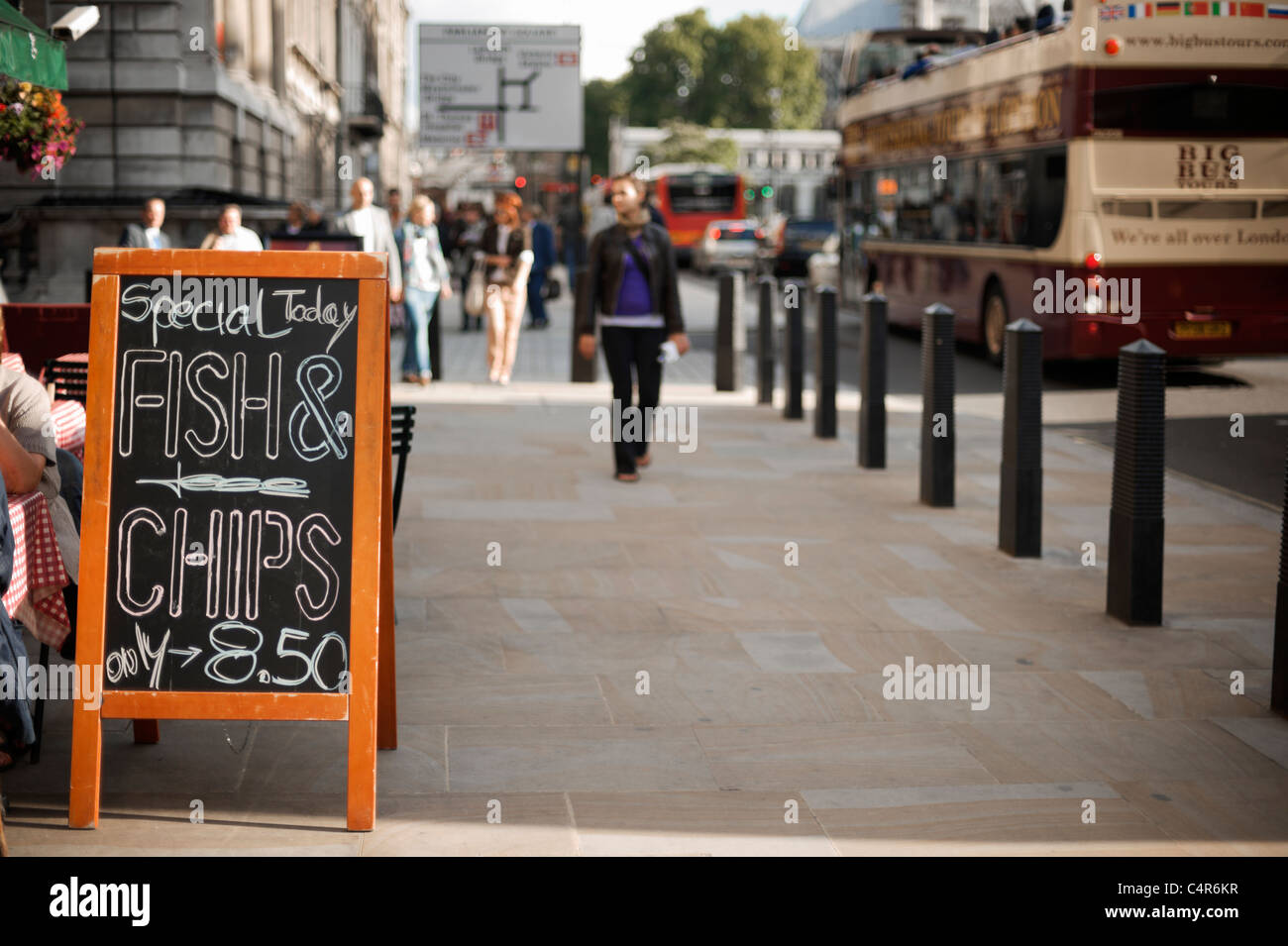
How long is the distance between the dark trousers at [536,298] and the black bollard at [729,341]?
7.24 metres

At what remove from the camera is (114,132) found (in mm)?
22312

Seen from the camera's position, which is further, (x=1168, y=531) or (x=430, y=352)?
(x=430, y=352)

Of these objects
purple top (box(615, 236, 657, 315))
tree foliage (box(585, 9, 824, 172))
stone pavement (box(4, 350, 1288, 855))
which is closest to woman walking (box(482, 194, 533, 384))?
purple top (box(615, 236, 657, 315))

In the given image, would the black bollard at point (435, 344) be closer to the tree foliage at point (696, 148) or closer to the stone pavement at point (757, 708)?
the stone pavement at point (757, 708)

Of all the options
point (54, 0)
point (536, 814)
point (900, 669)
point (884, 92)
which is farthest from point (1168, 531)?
point (54, 0)

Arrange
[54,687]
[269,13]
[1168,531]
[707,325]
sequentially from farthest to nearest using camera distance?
[269,13]
[707,325]
[1168,531]
[54,687]

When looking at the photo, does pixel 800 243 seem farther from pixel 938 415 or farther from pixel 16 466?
pixel 16 466

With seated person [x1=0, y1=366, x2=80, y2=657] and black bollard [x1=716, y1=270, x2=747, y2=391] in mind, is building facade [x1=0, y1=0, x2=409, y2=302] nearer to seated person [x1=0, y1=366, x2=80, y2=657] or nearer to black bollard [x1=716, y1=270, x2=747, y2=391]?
black bollard [x1=716, y1=270, x2=747, y2=391]

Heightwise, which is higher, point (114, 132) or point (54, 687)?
point (114, 132)

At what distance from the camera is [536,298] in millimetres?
22719

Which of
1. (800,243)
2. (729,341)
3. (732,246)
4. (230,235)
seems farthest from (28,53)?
(732,246)

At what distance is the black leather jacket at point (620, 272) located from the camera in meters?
9.96

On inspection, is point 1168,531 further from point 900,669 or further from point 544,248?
point 544,248
